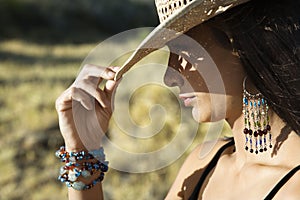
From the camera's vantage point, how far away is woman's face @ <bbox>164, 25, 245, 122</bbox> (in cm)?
189

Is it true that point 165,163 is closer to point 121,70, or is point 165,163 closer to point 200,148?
point 200,148

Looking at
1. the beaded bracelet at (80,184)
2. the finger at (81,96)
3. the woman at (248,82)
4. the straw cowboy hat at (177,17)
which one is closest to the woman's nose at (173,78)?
the woman at (248,82)

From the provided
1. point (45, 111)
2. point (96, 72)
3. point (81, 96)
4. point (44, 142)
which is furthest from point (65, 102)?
point (45, 111)

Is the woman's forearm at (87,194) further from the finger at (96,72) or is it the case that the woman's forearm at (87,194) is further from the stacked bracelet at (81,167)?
the finger at (96,72)

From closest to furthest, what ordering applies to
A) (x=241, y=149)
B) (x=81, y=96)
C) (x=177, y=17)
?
1. (x=177, y=17)
2. (x=241, y=149)
3. (x=81, y=96)

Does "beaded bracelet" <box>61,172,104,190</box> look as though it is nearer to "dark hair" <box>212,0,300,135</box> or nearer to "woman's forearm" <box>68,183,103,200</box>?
"woman's forearm" <box>68,183,103,200</box>

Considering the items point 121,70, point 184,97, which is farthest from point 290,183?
point 121,70

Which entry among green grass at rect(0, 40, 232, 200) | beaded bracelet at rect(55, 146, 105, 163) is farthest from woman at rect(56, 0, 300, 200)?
A: green grass at rect(0, 40, 232, 200)

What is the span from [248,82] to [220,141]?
17.5 inches

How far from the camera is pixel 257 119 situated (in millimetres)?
1893

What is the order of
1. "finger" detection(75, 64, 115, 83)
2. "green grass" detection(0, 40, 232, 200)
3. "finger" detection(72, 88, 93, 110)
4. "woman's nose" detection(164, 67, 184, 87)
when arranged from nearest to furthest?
"woman's nose" detection(164, 67, 184, 87) → "finger" detection(75, 64, 115, 83) → "finger" detection(72, 88, 93, 110) → "green grass" detection(0, 40, 232, 200)

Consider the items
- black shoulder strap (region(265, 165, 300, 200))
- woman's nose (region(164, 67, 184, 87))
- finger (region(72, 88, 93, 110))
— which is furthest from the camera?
finger (region(72, 88, 93, 110))

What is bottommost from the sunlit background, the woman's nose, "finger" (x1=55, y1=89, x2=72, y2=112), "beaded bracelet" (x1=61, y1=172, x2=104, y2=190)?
the sunlit background

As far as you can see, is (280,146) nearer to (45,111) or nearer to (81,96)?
(81,96)
